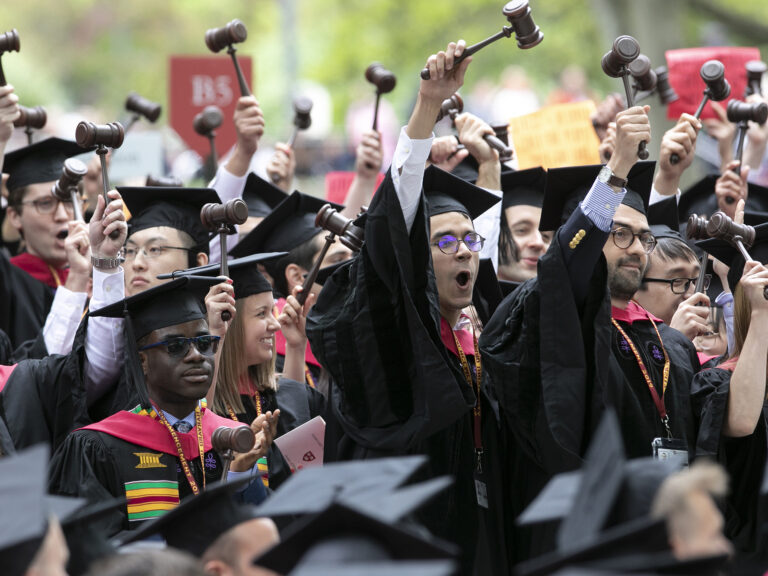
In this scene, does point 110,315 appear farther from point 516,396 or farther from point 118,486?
point 516,396

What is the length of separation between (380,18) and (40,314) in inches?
679

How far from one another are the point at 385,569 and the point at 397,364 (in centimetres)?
207

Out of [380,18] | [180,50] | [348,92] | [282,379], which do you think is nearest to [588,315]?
[282,379]

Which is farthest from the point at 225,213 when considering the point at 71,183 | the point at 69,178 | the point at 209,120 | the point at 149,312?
the point at 209,120

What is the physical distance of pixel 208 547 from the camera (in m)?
4.18

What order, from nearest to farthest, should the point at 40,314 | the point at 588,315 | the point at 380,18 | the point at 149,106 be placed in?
the point at 588,315 → the point at 40,314 → the point at 149,106 → the point at 380,18

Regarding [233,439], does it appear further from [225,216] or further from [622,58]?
[622,58]

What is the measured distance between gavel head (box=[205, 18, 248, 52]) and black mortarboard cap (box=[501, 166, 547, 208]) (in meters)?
→ 1.69

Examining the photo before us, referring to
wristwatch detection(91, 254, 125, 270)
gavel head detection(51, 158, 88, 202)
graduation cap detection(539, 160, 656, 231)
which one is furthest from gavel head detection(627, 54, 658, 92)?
gavel head detection(51, 158, 88, 202)

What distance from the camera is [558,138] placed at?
834 cm

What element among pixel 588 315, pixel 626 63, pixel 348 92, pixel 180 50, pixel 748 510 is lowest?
pixel 748 510

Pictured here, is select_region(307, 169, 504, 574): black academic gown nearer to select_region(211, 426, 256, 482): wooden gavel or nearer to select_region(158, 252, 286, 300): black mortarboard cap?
select_region(211, 426, 256, 482): wooden gavel

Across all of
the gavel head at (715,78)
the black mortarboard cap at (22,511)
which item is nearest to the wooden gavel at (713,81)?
the gavel head at (715,78)

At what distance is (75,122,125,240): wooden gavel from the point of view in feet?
19.2
